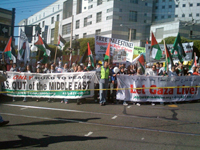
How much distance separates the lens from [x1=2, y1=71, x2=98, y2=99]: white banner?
9.34m

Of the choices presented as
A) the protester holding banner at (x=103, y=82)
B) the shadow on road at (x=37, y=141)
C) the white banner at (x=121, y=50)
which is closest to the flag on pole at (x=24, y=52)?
the white banner at (x=121, y=50)

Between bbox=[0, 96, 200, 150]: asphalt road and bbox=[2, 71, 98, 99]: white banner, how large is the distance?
4.83 ft

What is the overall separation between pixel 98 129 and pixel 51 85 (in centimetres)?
480

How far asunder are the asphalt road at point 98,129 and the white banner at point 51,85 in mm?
1471

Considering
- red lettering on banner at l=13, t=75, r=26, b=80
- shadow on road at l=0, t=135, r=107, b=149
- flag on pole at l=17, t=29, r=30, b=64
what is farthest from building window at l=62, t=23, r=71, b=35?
shadow on road at l=0, t=135, r=107, b=149

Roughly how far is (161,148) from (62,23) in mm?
60760

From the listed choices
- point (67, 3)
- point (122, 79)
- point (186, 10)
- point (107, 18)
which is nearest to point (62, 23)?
point (67, 3)

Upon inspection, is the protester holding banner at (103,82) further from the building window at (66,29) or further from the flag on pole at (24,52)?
the building window at (66,29)

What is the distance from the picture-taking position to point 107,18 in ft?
149

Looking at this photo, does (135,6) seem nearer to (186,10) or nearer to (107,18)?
(107,18)

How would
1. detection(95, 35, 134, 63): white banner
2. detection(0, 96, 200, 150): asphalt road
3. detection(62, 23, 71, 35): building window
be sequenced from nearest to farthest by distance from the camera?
detection(0, 96, 200, 150): asphalt road < detection(95, 35, 134, 63): white banner < detection(62, 23, 71, 35): building window

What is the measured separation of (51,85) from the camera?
31.5 ft

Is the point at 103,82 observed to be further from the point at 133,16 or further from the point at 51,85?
the point at 133,16

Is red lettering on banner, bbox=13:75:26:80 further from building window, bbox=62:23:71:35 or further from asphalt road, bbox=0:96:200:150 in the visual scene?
building window, bbox=62:23:71:35
